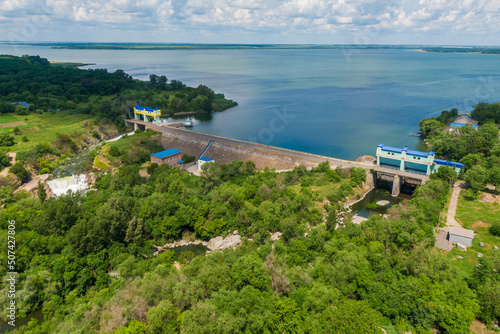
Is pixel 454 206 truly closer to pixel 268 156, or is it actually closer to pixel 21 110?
pixel 268 156

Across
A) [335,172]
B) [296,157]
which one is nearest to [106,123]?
[296,157]

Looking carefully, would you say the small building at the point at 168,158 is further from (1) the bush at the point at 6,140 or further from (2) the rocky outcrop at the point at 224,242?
(1) the bush at the point at 6,140

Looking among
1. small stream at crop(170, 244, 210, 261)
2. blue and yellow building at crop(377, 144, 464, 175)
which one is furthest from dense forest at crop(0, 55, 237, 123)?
blue and yellow building at crop(377, 144, 464, 175)

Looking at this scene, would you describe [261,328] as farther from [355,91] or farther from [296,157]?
[355,91]

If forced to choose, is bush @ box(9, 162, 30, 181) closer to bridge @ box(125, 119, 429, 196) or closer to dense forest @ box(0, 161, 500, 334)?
dense forest @ box(0, 161, 500, 334)

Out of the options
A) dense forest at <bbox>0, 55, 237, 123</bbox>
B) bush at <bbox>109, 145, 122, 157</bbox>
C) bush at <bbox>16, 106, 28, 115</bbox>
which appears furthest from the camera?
dense forest at <bbox>0, 55, 237, 123</bbox>

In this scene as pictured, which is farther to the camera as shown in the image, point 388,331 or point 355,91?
point 355,91
